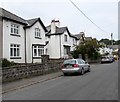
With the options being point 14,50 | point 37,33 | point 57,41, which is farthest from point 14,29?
point 57,41

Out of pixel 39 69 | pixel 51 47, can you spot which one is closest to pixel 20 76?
pixel 39 69

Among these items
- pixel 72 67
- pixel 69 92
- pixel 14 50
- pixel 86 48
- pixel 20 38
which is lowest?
pixel 69 92

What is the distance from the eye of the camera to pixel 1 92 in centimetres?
1191

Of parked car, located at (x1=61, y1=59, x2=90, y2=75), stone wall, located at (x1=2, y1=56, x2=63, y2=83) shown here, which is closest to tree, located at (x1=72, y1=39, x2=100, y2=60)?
stone wall, located at (x1=2, y1=56, x2=63, y2=83)

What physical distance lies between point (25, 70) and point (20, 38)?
1528 cm

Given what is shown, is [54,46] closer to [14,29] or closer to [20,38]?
[20,38]

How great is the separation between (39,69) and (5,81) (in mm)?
5926

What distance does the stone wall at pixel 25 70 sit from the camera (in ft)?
52.7

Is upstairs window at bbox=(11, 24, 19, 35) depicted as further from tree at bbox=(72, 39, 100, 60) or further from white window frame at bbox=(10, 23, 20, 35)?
tree at bbox=(72, 39, 100, 60)

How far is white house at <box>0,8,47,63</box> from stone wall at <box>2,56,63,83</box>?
738cm

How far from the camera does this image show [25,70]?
18.7m

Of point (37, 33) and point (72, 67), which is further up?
point (37, 33)

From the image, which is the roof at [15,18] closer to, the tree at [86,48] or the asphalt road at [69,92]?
the tree at [86,48]

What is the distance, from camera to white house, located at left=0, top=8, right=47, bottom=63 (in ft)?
97.2
